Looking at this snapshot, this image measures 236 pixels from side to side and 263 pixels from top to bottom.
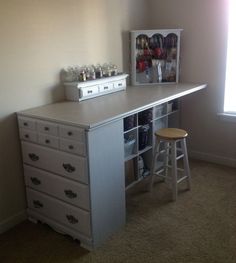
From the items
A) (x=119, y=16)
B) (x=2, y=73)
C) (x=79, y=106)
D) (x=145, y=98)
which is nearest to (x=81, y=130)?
(x=79, y=106)

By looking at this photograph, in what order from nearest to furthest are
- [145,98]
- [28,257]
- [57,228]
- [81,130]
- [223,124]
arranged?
1. [81,130]
2. [28,257]
3. [57,228]
4. [145,98]
5. [223,124]

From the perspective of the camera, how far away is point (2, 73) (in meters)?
2.27

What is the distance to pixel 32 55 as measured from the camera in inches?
96.6

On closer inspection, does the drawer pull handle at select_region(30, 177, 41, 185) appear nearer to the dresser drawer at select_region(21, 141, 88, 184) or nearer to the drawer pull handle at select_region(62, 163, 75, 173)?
the dresser drawer at select_region(21, 141, 88, 184)

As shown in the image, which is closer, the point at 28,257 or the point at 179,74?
the point at 28,257

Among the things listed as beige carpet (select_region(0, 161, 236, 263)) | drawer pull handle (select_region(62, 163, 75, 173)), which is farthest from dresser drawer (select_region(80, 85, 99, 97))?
beige carpet (select_region(0, 161, 236, 263))

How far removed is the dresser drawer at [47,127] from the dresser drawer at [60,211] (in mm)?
523

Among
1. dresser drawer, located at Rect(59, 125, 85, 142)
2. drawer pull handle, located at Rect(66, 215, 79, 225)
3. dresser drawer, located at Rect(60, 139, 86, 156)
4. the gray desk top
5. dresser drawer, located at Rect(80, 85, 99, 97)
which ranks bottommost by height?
drawer pull handle, located at Rect(66, 215, 79, 225)

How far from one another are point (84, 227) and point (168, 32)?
2207 mm

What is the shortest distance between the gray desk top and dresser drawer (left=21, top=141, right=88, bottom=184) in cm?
24

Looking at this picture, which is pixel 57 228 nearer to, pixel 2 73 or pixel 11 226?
pixel 11 226

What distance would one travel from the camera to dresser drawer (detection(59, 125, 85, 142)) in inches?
79.7

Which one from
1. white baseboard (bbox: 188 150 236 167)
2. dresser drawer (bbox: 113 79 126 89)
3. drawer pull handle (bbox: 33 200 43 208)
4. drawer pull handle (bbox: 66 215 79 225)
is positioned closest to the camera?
drawer pull handle (bbox: 66 215 79 225)

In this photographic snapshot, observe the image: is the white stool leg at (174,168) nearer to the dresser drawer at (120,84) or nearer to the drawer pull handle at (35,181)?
the dresser drawer at (120,84)
